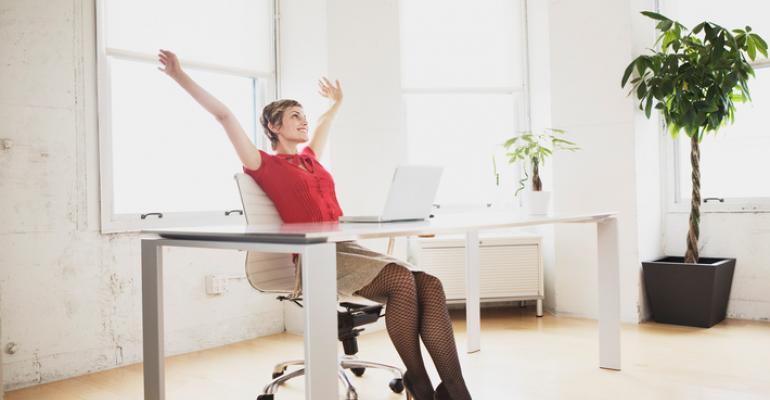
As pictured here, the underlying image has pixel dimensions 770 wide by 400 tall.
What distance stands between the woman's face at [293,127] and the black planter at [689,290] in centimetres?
259

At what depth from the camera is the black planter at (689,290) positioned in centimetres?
391

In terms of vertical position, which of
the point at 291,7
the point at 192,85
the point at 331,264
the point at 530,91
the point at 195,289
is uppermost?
the point at 291,7

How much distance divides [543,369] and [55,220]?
2.44 metres

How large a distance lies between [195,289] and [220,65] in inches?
52.6

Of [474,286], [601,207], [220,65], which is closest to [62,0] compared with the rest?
[220,65]

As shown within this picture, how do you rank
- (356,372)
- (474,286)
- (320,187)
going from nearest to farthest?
(320,187) < (356,372) < (474,286)

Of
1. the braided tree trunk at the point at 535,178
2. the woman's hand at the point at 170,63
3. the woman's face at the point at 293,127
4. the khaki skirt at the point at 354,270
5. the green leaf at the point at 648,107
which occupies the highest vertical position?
the green leaf at the point at 648,107

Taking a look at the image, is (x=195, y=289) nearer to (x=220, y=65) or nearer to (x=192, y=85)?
(x=220, y=65)

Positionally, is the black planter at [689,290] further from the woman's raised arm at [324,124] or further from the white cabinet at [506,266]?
the woman's raised arm at [324,124]

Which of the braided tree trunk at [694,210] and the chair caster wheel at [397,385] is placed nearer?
the chair caster wheel at [397,385]

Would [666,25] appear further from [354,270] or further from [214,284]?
[214,284]

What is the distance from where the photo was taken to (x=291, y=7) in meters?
4.14

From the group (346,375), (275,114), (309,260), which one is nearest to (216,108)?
(275,114)

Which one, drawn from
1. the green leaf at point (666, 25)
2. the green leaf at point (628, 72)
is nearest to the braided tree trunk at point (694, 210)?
the green leaf at point (628, 72)
